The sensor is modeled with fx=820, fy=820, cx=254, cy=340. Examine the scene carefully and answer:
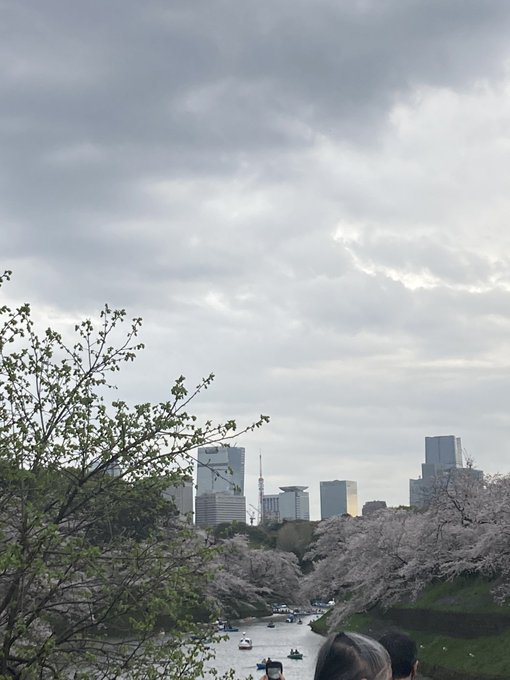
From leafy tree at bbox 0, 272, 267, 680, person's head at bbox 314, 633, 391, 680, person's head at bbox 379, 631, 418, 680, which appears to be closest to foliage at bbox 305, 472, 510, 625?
leafy tree at bbox 0, 272, 267, 680

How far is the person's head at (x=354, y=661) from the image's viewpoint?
326 cm

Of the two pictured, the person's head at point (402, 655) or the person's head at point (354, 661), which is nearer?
the person's head at point (354, 661)

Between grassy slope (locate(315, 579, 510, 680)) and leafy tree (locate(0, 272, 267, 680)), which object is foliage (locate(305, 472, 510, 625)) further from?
leafy tree (locate(0, 272, 267, 680))

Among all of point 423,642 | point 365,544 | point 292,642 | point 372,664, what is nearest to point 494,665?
point 423,642

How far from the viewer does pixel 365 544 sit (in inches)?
2502

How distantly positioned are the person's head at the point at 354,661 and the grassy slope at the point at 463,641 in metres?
35.1

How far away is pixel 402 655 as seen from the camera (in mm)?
4488

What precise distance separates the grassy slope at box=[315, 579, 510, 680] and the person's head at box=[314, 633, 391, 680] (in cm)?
3505

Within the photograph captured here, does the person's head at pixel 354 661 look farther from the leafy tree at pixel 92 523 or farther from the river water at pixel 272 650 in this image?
the river water at pixel 272 650

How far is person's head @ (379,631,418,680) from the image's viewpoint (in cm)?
448

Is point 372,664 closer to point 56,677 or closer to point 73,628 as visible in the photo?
point 56,677

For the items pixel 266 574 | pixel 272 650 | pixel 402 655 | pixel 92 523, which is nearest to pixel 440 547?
pixel 272 650

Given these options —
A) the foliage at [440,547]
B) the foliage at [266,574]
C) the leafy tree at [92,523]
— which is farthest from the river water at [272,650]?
the leafy tree at [92,523]

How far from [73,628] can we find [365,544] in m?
53.5
